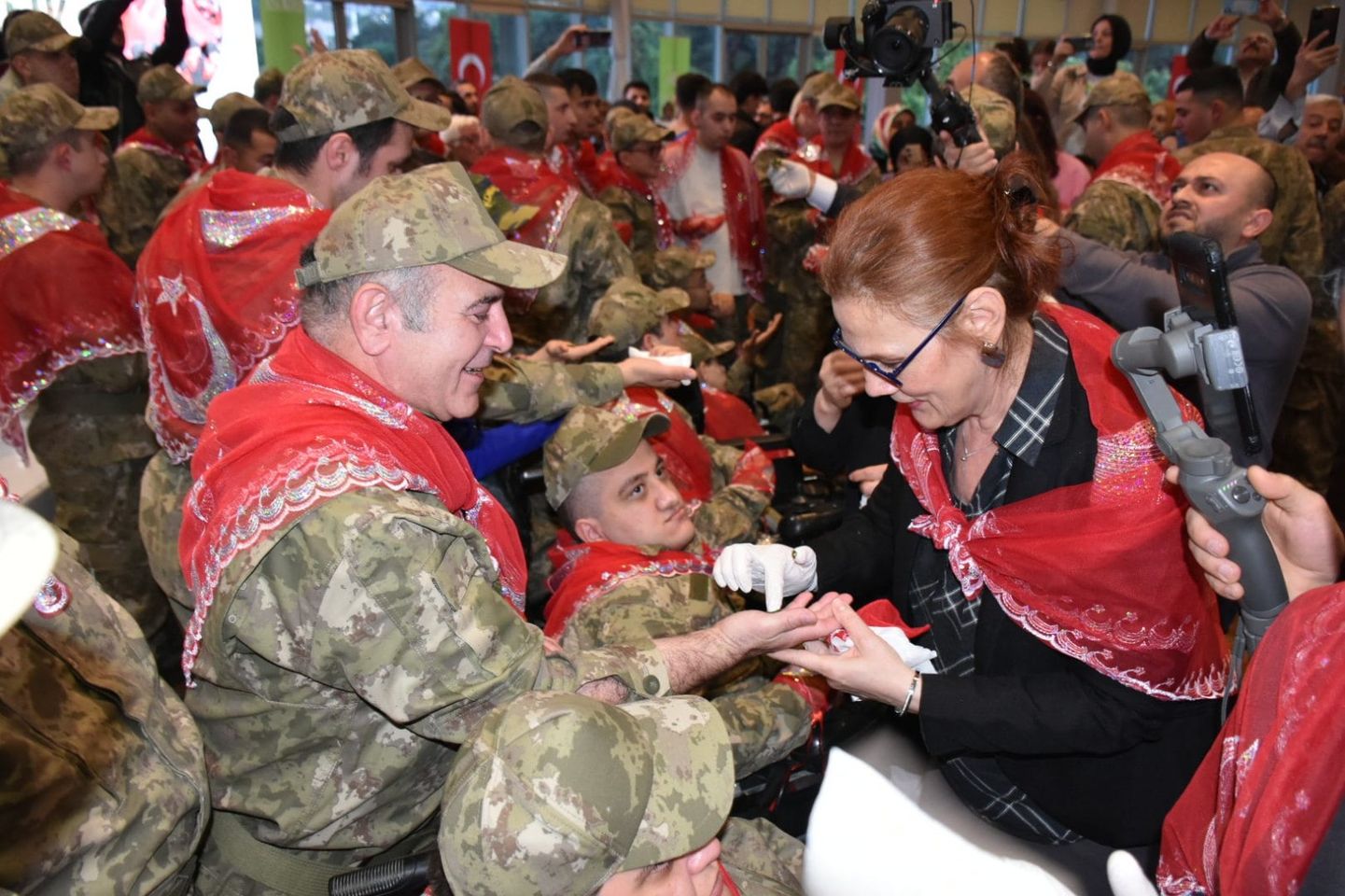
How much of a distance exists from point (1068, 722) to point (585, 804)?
2.71 ft

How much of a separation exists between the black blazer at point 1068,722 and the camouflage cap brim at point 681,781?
1.46 ft

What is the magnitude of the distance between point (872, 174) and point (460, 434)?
158 inches

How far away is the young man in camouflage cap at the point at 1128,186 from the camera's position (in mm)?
3369

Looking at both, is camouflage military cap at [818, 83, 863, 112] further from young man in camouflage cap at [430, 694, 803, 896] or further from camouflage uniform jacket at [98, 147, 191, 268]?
young man in camouflage cap at [430, 694, 803, 896]

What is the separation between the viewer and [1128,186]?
3449mm

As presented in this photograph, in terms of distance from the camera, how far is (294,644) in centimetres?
140

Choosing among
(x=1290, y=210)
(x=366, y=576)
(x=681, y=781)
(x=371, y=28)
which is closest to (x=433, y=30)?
(x=371, y=28)

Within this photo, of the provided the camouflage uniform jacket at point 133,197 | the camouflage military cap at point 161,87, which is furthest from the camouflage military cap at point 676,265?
the camouflage military cap at point 161,87

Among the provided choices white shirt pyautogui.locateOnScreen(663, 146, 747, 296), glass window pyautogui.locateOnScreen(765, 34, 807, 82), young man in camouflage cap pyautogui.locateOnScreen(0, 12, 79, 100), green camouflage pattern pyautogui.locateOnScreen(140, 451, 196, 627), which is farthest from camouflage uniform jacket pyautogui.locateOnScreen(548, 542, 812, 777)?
glass window pyautogui.locateOnScreen(765, 34, 807, 82)

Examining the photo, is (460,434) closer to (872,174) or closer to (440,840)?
(440,840)

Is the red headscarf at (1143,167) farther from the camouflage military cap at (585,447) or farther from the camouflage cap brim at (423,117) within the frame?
the camouflage cap brim at (423,117)

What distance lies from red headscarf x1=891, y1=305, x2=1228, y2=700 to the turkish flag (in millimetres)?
7764

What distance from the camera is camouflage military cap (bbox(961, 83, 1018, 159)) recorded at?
3.27 metres

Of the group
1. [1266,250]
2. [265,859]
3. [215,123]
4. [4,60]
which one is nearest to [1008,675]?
[265,859]
